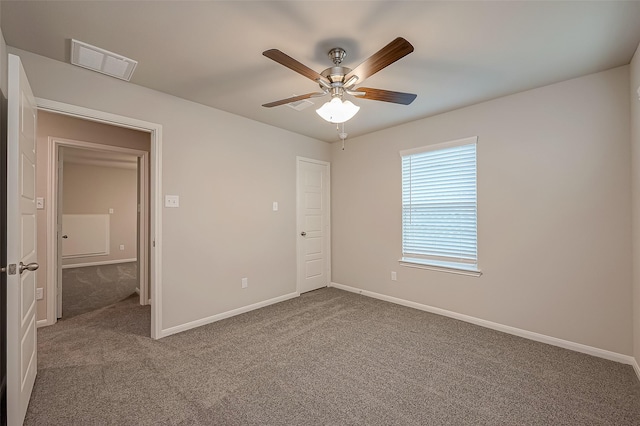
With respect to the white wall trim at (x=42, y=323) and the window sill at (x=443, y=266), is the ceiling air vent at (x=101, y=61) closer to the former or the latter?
the white wall trim at (x=42, y=323)

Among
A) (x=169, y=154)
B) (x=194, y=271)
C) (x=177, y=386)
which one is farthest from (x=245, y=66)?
(x=177, y=386)

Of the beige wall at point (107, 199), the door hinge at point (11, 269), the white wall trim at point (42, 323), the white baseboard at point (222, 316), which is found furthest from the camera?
the beige wall at point (107, 199)

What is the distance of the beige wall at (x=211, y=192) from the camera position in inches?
103

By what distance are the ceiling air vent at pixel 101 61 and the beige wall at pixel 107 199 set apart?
188 inches

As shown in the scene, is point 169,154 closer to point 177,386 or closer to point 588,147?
point 177,386

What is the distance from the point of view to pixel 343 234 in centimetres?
473

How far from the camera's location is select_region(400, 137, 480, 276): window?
3.33 m

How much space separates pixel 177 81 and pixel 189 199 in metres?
1.19

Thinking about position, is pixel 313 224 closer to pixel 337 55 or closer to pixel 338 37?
pixel 337 55

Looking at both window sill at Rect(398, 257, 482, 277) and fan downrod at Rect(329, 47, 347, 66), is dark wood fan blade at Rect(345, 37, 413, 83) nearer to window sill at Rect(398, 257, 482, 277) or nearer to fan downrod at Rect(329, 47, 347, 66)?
fan downrod at Rect(329, 47, 347, 66)

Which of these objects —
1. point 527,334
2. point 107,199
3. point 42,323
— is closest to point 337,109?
point 527,334

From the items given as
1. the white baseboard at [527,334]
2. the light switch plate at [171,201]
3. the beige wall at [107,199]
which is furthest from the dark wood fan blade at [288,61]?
the beige wall at [107,199]

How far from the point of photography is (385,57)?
1729mm

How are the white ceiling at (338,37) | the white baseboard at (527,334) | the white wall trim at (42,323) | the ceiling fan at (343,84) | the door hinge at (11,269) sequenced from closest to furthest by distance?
1. the door hinge at (11,269)
2. the white ceiling at (338,37)
3. the ceiling fan at (343,84)
4. the white baseboard at (527,334)
5. the white wall trim at (42,323)
